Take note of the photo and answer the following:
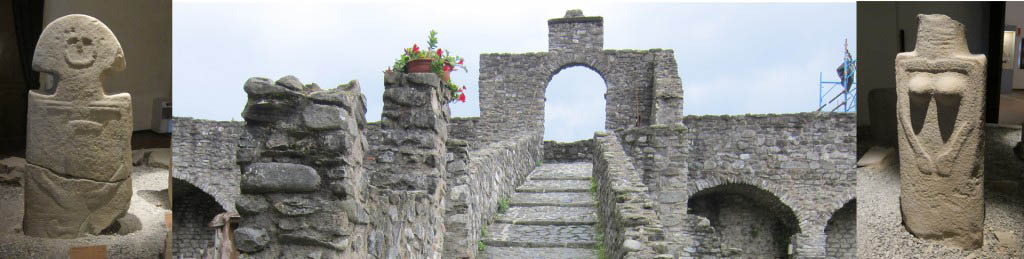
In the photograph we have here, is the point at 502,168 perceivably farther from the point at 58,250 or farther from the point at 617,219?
the point at 58,250

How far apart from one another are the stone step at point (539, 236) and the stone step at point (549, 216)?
7 centimetres

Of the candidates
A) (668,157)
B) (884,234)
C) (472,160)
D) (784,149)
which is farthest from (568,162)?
(884,234)

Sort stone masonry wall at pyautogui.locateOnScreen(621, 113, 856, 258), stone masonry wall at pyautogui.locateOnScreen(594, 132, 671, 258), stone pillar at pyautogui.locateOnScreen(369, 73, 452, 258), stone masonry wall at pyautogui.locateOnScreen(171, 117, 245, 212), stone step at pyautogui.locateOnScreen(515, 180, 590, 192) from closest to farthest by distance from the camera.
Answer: stone pillar at pyautogui.locateOnScreen(369, 73, 452, 258), stone masonry wall at pyautogui.locateOnScreen(594, 132, 671, 258), stone step at pyautogui.locateOnScreen(515, 180, 590, 192), stone masonry wall at pyautogui.locateOnScreen(171, 117, 245, 212), stone masonry wall at pyautogui.locateOnScreen(621, 113, 856, 258)

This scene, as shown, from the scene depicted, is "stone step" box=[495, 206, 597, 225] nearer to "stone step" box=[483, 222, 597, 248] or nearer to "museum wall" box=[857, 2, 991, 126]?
"stone step" box=[483, 222, 597, 248]

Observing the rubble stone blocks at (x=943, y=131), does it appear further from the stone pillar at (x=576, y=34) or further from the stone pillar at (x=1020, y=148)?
the stone pillar at (x=576, y=34)

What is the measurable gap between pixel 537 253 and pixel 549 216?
4.69ft

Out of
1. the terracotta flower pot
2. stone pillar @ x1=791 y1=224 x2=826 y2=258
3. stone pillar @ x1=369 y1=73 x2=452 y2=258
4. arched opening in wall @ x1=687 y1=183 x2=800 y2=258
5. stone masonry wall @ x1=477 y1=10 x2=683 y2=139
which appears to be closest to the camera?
stone pillar @ x1=369 y1=73 x2=452 y2=258

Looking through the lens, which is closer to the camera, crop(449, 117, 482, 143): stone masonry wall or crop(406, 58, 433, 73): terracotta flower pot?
crop(406, 58, 433, 73): terracotta flower pot

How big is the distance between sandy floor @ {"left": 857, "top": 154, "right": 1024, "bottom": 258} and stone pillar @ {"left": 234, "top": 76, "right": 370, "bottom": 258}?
2058 millimetres

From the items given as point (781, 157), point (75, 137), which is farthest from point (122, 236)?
point (781, 157)

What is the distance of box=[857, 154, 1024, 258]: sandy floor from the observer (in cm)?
286

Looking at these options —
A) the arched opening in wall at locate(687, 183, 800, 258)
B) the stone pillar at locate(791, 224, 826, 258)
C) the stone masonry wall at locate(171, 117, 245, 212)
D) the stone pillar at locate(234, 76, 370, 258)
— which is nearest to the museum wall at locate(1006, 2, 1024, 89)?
the stone pillar at locate(234, 76, 370, 258)

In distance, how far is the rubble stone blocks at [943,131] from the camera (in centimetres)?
284

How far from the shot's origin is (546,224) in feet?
28.3
